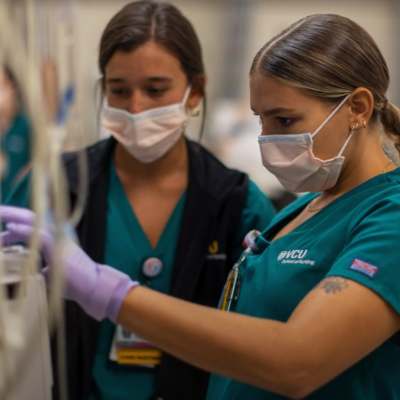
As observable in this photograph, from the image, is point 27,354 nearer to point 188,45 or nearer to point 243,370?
point 243,370

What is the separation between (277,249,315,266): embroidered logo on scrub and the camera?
Result: 1.09m

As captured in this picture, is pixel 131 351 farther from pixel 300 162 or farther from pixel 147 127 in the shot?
pixel 300 162

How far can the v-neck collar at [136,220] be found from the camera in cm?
153

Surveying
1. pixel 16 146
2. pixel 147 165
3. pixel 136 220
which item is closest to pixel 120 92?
pixel 147 165

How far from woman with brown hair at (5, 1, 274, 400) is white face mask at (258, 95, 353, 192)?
39 centimetres

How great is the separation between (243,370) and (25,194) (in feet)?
A: 2.67

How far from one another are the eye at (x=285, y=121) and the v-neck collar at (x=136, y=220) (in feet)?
1.69

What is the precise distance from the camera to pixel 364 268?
95 cm

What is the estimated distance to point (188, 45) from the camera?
1.58m

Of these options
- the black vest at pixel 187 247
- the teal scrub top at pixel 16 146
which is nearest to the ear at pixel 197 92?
the black vest at pixel 187 247

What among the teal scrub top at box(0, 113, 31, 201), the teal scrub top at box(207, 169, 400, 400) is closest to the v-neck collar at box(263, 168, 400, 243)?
the teal scrub top at box(207, 169, 400, 400)

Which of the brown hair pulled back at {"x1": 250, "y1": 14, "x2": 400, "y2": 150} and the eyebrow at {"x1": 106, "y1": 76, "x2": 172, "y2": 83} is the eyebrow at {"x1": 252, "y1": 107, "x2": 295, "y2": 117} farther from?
the eyebrow at {"x1": 106, "y1": 76, "x2": 172, "y2": 83}

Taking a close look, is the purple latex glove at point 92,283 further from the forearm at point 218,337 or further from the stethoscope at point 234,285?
the stethoscope at point 234,285

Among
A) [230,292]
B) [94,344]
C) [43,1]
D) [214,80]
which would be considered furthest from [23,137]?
[214,80]
